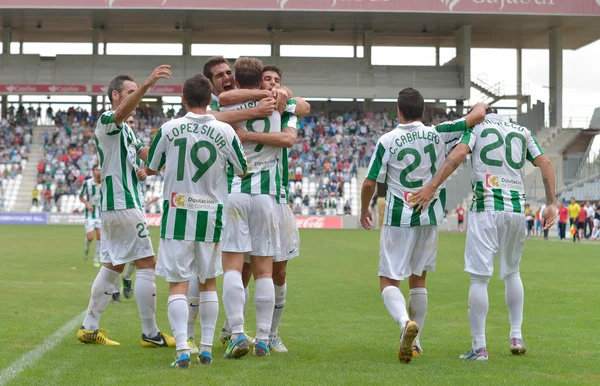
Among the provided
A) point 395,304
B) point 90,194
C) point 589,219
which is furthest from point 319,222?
point 395,304

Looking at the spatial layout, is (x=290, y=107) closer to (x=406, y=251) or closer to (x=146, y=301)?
(x=406, y=251)

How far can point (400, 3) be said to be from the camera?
51375 millimetres

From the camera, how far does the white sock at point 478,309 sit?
7570mm

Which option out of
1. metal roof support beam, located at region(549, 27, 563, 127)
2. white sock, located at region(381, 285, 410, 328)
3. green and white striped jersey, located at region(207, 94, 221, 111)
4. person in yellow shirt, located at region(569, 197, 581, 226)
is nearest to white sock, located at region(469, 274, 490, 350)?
white sock, located at region(381, 285, 410, 328)

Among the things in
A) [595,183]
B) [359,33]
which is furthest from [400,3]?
[595,183]

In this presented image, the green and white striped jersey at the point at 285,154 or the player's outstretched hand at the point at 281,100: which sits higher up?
the player's outstretched hand at the point at 281,100

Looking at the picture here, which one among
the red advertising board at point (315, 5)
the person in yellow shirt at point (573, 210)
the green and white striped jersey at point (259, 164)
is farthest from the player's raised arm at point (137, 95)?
the red advertising board at point (315, 5)

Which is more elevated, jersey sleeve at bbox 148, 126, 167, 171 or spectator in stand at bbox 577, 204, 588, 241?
jersey sleeve at bbox 148, 126, 167, 171

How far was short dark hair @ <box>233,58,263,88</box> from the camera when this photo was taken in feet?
25.2

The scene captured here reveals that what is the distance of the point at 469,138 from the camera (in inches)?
309

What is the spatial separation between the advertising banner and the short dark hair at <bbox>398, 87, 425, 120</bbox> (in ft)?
139

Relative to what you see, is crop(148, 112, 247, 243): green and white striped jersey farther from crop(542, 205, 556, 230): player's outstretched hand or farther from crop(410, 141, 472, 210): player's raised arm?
crop(542, 205, 556, 230): player's outstretched hand

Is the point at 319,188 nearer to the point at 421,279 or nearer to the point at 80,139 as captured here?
the point at 80,139

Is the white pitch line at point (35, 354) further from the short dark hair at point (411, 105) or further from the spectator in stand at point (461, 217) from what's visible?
the spectator in stand at point (461, 217)
